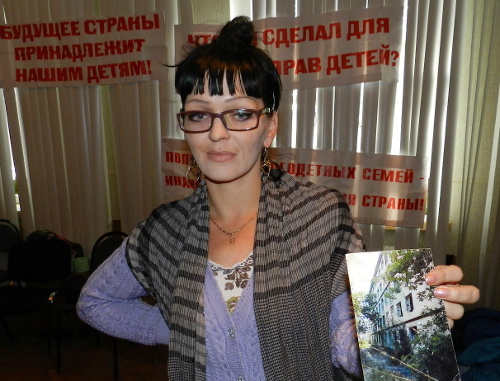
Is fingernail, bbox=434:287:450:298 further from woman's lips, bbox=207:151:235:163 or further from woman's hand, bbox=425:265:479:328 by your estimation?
woman's lips, bbox=207:151:235:163

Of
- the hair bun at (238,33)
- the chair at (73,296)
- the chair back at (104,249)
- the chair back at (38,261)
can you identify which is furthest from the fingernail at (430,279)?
the chair back at (38,261)

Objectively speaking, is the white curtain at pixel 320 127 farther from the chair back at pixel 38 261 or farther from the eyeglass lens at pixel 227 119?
the eyeglass lens at pixel 227 119

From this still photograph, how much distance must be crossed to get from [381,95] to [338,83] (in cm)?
33

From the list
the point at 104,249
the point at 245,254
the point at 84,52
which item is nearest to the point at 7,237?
the point at 104,249

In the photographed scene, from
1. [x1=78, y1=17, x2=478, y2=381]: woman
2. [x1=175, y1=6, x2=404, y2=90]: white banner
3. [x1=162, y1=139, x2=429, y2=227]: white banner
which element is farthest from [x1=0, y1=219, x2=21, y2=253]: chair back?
[x1=78, y1=17, x2=478, y2=381]: woman

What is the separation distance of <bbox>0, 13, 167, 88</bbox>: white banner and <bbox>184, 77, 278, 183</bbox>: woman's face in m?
2.67

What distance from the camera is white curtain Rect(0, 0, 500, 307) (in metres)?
2.92

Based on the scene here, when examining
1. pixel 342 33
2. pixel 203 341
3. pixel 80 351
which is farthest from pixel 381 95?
pixel 80 351

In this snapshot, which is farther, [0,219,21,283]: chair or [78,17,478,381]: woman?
[0,219,21,283]: chair

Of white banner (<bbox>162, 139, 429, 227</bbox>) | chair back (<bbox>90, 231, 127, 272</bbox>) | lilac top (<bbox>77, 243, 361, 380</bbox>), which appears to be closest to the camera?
lilac top (<bbox>77, 243, 361, 380</bbox>)

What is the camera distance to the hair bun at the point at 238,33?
1158 mm

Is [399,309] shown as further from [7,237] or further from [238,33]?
[7,237]

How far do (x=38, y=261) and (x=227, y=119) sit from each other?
322cm

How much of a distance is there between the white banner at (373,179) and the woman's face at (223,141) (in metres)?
1.92
